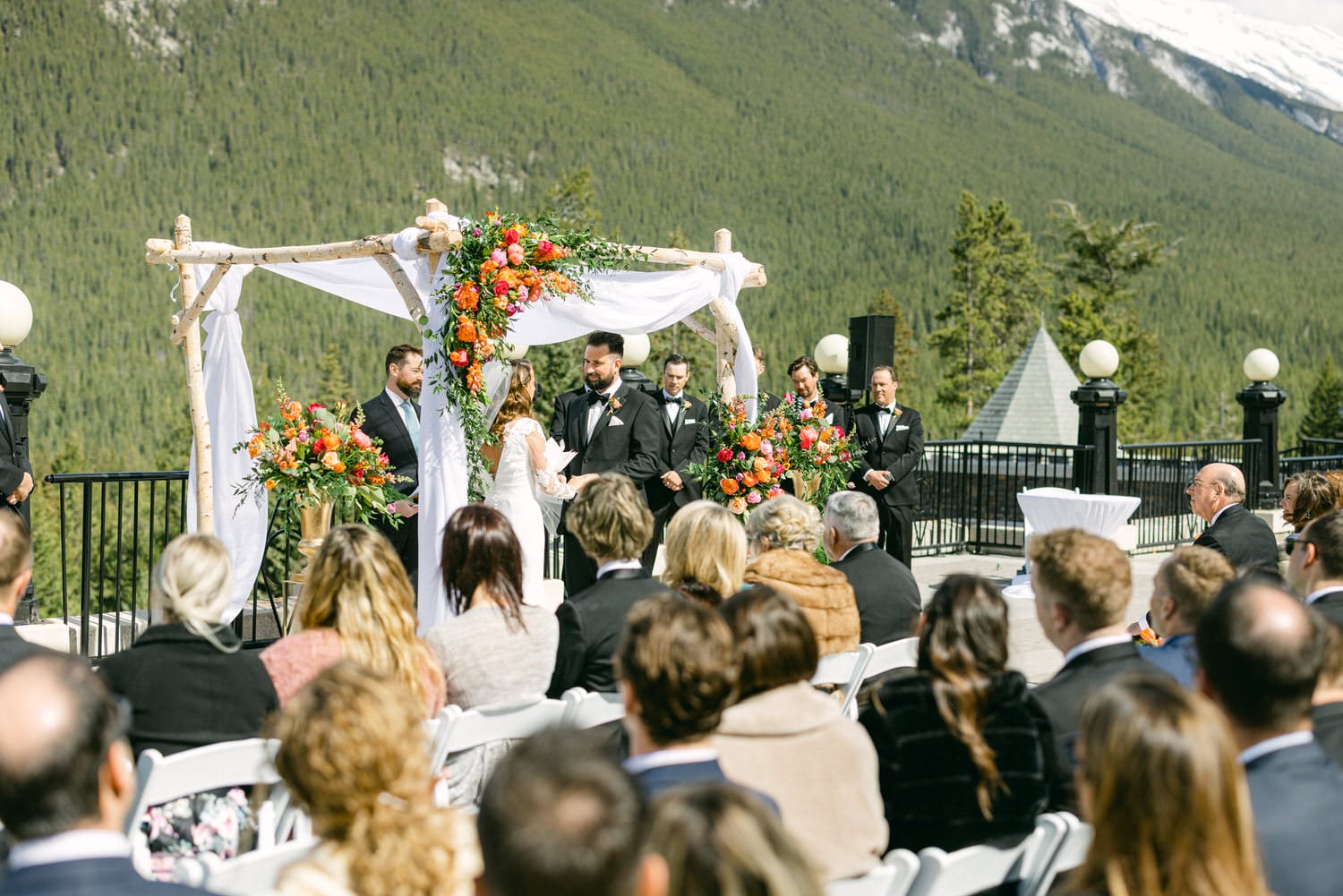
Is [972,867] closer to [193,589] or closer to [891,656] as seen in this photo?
[891,656]

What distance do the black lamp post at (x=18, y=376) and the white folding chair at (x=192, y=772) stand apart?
5.55 meters

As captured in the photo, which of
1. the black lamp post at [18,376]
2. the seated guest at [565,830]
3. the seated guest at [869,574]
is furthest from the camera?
the black lamp post at [18,376]

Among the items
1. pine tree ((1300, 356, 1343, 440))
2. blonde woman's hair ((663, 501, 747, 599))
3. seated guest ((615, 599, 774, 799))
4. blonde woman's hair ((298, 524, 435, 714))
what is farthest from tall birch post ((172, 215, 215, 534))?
pine tree ((1300, 356, 1343, 440))

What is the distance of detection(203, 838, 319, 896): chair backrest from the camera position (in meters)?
2.17

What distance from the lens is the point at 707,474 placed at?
7.91 m

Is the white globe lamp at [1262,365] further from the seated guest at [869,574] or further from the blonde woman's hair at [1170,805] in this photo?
the blonde woman's hair at [1170,805]

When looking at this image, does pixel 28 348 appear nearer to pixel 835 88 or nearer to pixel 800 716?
pixel 800 716

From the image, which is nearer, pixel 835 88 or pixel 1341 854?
pixel 1341 854

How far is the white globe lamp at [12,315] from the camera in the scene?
7.82 m

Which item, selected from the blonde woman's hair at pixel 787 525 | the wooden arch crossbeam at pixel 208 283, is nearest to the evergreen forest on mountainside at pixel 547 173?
the wooden arch crossbeam at pixel 208 283

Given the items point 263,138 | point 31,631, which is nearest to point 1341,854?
point 31,631

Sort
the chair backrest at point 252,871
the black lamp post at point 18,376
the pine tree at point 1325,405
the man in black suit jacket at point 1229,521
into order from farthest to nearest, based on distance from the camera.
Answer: the pine tree at point 1325,405
the black lamp post at point 18,376
the man in black suit jacket at point 1229,521
the chair backrest at point 252,871

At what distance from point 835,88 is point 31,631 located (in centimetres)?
12721

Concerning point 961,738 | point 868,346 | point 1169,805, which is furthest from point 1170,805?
point 868,346
